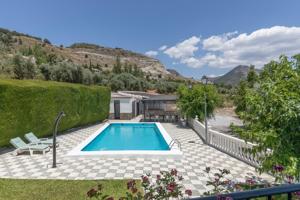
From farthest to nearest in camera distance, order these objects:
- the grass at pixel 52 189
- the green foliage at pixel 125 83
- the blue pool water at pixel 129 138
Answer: the green foliage at pixel 125 83, the blue pool water at pixel 129 138, the grass at pixel 52 189

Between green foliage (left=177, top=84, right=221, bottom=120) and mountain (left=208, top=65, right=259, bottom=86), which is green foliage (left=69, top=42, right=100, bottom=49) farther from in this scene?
green foliage (left=177, top=84, right=221, bottom=120)

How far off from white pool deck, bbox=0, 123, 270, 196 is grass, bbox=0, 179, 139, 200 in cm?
49

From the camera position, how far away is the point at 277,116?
146 inches

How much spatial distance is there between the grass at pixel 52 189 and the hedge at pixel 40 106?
4917 millimetres

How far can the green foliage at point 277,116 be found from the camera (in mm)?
3492

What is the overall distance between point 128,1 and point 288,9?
12.1m

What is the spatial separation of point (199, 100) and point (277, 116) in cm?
1324

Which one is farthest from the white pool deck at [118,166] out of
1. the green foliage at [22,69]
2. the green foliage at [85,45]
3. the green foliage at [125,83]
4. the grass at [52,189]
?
the green foliage at [85,45]

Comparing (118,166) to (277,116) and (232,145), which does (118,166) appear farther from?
(277,116)

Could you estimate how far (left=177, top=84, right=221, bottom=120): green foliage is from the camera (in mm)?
16875

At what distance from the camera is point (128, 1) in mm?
17094

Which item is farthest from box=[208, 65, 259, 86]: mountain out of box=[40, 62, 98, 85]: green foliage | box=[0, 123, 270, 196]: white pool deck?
box=[40, 62, 98, 85]: green foliage

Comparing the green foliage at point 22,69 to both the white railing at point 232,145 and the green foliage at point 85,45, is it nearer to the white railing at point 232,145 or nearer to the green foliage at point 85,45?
the white railing at point 232,145

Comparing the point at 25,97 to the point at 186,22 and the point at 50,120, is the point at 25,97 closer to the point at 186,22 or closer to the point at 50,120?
the point at 50,120
